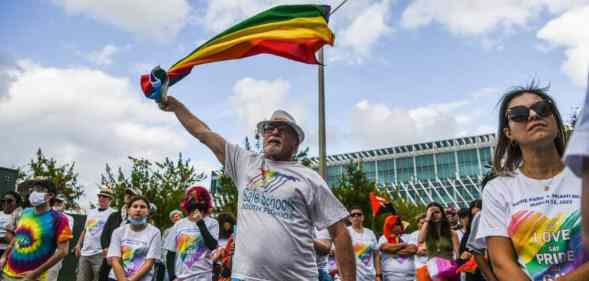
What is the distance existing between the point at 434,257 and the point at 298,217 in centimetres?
463

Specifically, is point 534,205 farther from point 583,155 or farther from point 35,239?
point 35,239

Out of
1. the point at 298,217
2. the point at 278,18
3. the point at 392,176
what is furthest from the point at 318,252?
the point at 392,176

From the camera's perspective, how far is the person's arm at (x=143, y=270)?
658 cm

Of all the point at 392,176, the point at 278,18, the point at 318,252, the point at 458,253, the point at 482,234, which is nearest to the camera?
the point at 482,234

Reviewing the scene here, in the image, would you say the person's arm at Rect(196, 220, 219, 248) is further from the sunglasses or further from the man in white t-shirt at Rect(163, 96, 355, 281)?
the sunglasses

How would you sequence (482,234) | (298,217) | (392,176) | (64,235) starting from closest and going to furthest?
(482,234)
(298,217)
(64,235)
(392,176)

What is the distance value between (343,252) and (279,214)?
0.56m

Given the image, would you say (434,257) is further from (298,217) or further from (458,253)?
(298,217)

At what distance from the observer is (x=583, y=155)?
1.19 m

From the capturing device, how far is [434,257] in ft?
25.6

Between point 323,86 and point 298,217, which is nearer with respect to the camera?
point 298,217

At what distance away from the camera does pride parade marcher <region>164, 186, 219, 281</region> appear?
7.50 metres

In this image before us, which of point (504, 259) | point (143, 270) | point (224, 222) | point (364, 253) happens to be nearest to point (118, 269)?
point (143, 270)

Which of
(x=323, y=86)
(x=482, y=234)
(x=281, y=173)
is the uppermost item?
(x=323, y=86)
